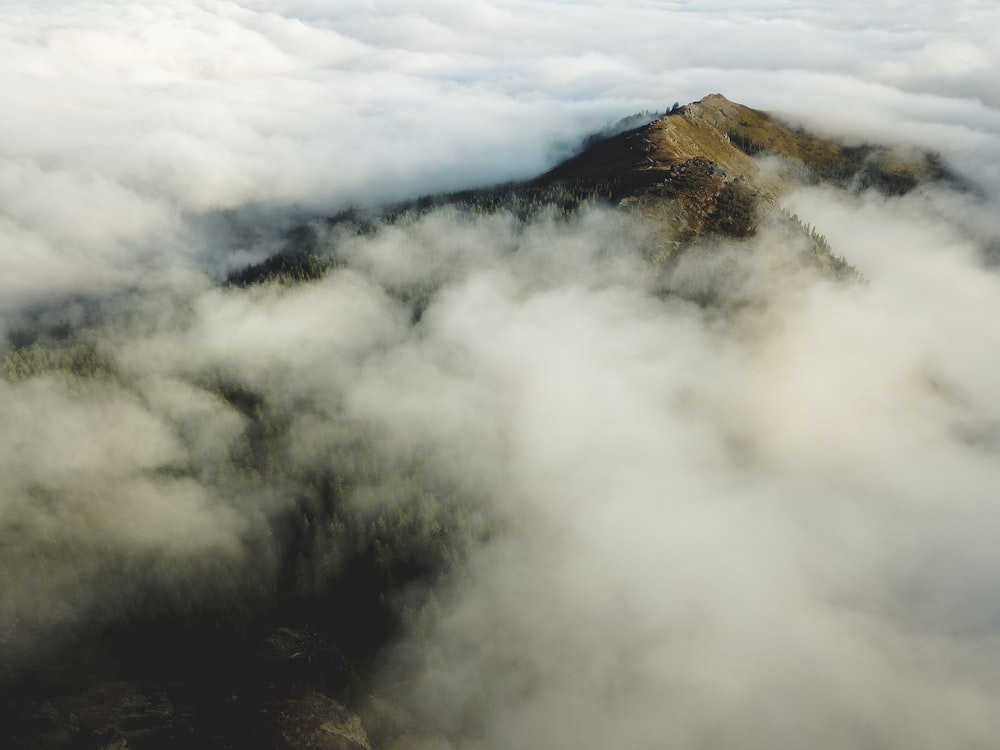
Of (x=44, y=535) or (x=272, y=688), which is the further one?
(x=44, y=535)

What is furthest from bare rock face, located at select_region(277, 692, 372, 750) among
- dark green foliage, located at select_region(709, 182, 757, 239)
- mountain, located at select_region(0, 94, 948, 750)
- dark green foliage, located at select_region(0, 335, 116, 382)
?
dark green foliage, located at select_region(709, 182, 757, 239)

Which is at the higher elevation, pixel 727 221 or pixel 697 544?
pixel 727 221

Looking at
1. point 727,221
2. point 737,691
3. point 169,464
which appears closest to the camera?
point 737,691

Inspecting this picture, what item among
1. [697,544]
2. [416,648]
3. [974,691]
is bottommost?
[974,691]

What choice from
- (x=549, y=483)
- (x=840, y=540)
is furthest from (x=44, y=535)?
(x=840, y=540)

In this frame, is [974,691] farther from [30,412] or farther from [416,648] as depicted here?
[30,412]

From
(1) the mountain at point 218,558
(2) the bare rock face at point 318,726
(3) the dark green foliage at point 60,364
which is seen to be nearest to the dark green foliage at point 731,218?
(1) the mountain at point 218,558

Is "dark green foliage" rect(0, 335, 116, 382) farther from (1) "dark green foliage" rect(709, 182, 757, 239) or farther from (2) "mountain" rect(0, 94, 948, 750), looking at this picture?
(1) "dark green foliage" rect(709, 182, 757, 239)

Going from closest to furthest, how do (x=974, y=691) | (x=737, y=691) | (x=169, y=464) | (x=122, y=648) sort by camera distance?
(x=122, y=648) → (x=737, y=691) → (x=974, y=691) → (x=169, y=464)

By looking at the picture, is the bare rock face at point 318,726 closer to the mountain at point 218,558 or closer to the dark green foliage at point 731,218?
the mountain at point 218,558
